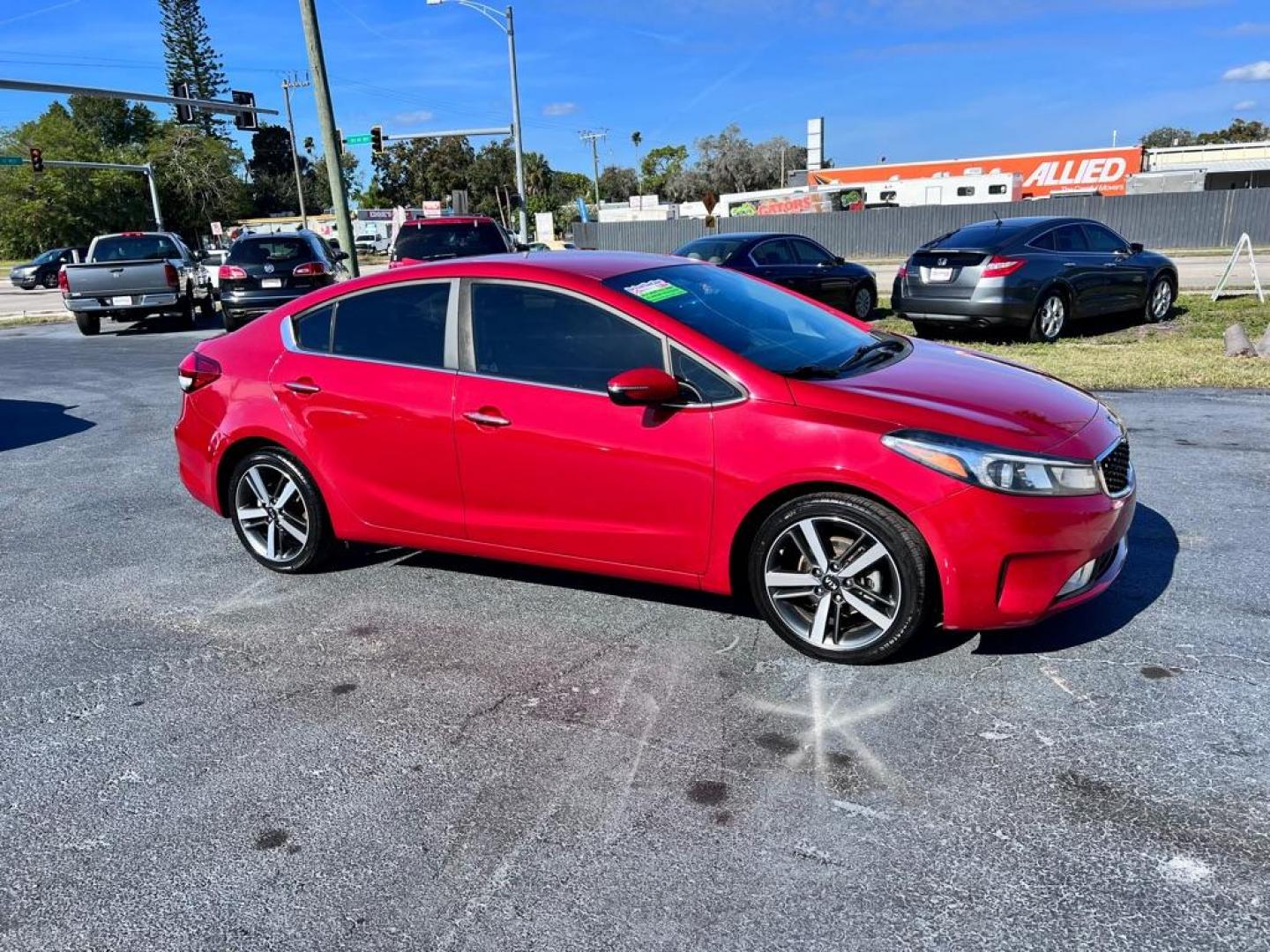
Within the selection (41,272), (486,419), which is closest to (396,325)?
→ (486,419)

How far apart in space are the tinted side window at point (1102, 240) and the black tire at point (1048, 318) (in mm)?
1143

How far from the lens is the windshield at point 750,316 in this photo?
4109 millimetres

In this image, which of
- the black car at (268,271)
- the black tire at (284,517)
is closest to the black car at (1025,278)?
the black tire at (284,517)

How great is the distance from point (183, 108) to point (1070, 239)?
27840 millimetres

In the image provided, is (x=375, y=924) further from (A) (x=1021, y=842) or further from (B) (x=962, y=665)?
(B) (x=962, y=665)

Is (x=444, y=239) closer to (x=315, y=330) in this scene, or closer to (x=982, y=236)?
(x=982, y=236)

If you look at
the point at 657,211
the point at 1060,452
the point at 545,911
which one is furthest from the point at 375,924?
the point at 657,211

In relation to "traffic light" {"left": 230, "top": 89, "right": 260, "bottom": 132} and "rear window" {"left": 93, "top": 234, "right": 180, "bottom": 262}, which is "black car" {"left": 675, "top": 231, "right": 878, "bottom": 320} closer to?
"rear window" {"left": 93, "top": 234, "right": 180, "bottom": 262}

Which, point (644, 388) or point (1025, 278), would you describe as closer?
point (644, 388)

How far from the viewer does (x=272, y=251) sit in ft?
55.2

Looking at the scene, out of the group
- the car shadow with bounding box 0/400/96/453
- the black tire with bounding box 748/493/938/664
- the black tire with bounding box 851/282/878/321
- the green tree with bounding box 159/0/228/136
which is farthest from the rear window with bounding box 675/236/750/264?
the green tree with bounding box 159/0/228/136

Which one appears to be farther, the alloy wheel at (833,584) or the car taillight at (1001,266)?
the car taillight at (1001,266)

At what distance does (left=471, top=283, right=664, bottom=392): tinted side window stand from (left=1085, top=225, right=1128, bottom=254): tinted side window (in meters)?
10.9

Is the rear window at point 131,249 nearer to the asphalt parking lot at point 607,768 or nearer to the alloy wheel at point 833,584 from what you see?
the asphalt parking lot at point 607,768
